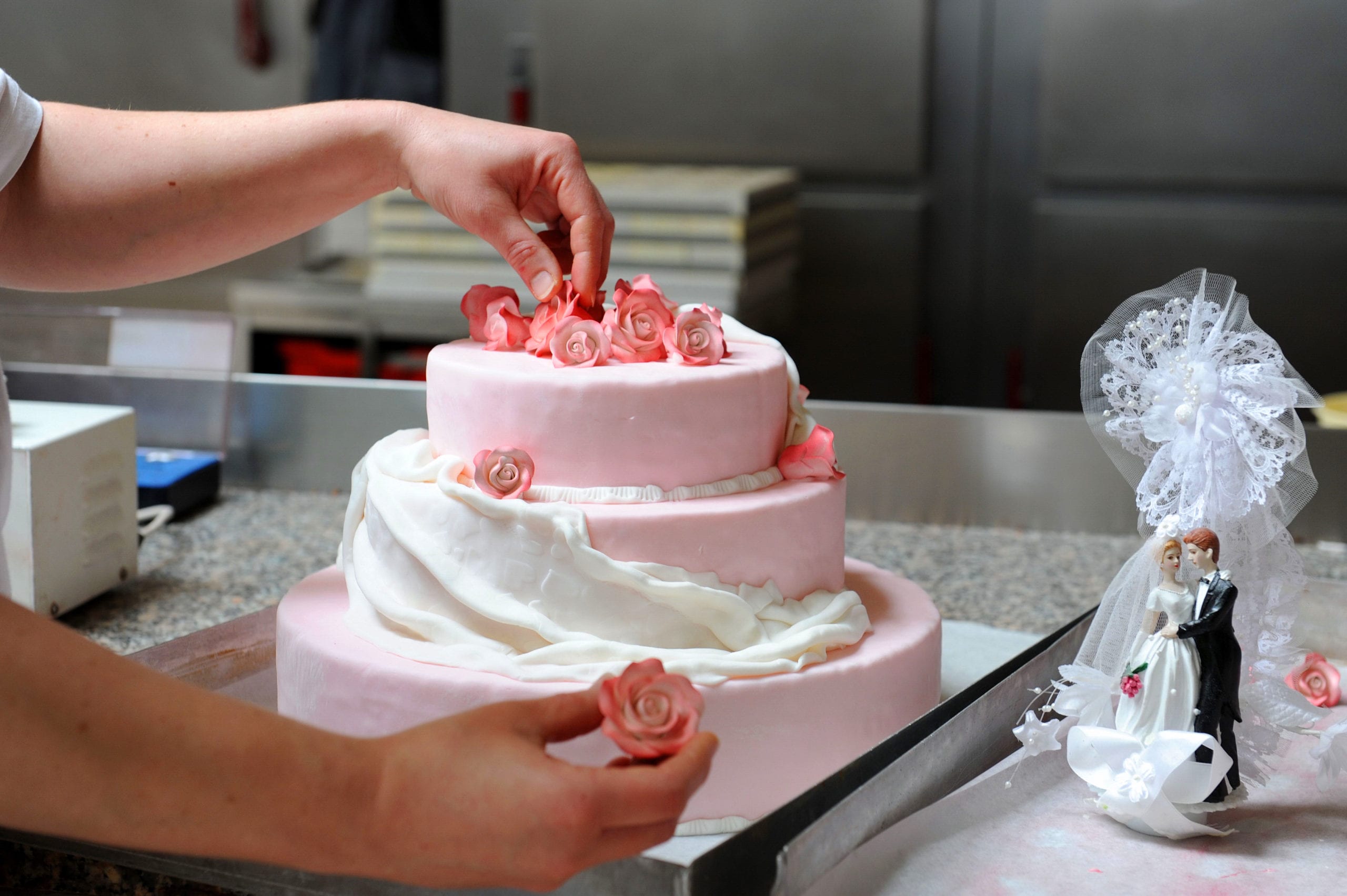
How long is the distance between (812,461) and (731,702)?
0.81 ft

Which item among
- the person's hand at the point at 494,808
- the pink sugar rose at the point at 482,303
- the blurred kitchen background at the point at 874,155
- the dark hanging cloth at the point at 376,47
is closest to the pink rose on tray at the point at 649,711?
the person's hand at the point at 494,808

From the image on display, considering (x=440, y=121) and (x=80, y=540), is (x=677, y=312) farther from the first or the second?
(x=80, y=540)

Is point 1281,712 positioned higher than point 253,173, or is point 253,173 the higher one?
point 253,173

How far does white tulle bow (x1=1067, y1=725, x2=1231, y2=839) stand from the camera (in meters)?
0.87

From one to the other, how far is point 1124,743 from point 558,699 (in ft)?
1.50

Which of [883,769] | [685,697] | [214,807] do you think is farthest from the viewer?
[883,769]

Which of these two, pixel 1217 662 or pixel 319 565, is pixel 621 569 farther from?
pixel 319 565

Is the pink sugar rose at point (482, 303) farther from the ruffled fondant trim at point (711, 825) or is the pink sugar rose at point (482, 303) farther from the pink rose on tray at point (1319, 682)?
the pink rose on tray at point (1319, 682)

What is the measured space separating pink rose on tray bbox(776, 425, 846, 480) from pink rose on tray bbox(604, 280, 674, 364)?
0.46 ft

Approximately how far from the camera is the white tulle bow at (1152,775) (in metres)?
0.87

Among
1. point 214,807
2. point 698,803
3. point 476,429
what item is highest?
point 476,429

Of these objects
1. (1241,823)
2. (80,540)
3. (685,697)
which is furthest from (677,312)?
(80,540)

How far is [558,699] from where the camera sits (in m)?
0.66

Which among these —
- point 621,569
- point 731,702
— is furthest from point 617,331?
point 731,702
